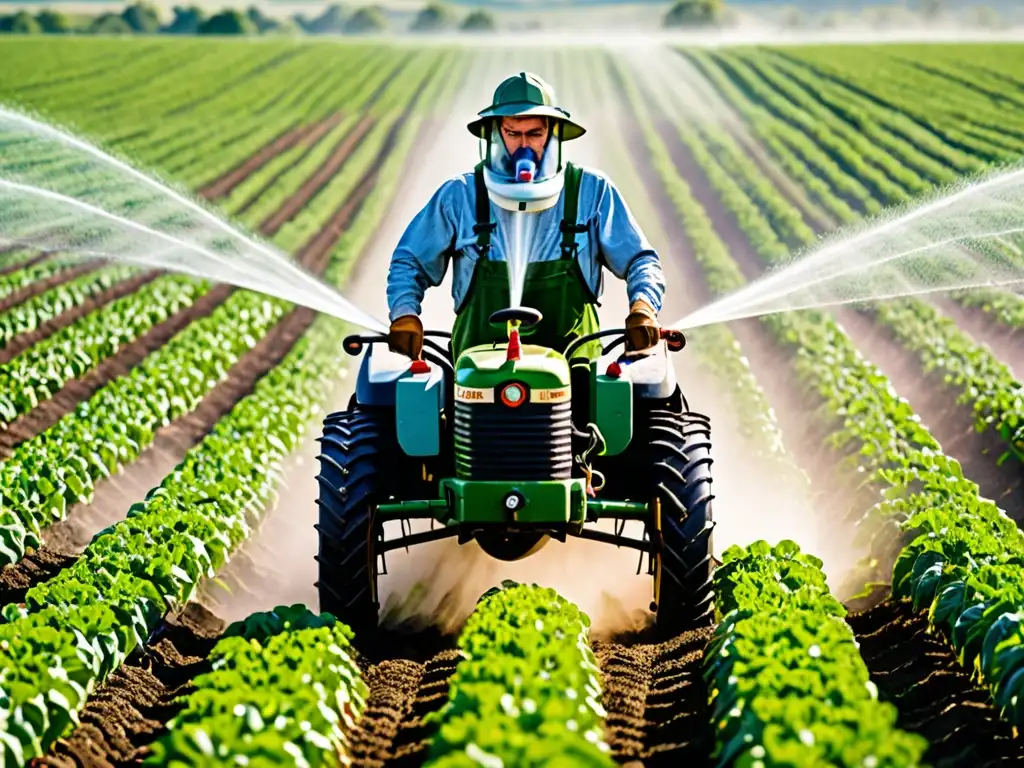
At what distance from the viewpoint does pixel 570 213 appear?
7723mm

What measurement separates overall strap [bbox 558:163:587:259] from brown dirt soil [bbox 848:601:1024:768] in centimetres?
233

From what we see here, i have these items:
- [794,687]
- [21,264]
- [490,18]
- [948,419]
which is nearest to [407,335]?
[794,687]

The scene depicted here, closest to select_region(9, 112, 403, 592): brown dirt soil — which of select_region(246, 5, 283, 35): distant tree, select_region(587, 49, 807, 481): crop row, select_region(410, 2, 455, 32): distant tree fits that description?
select_region(587, 49, 807, 481): crop row

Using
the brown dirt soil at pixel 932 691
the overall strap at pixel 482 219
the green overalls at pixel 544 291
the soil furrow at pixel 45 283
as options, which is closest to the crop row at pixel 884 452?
the brown dirt soil at pixel 932 691

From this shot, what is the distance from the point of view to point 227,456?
10773mm

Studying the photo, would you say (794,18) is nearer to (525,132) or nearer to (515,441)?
→ (525,132)

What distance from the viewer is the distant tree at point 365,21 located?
80500mm

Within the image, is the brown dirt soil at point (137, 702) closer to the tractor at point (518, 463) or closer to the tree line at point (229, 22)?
the tractor at point (518, 463)

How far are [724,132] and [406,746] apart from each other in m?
28.0

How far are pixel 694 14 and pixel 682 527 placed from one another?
6999 centimetres

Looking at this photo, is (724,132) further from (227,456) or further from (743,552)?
(743,552)

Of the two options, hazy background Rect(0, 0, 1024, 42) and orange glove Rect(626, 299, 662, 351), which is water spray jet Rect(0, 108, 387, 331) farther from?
hazy background Rect(0, 0, 1024, 42)

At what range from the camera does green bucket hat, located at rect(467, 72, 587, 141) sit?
7555 millimetres

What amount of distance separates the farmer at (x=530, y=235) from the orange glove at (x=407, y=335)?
0.35 ft
